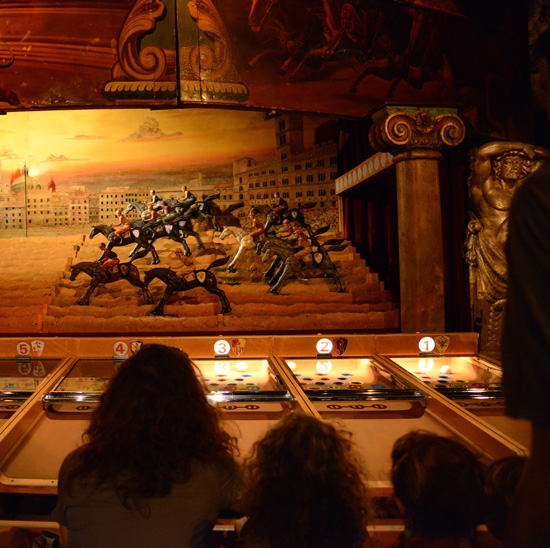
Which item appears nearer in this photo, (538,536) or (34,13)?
(538,536)

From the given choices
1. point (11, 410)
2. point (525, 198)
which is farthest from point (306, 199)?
point (525, 198)

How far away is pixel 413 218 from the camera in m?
4.68

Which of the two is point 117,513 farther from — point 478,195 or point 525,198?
point 478,195

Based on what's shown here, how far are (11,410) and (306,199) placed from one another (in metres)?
5.51

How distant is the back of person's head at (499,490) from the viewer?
3.46 ft

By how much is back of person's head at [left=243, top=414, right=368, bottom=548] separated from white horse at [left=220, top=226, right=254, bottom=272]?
5.52 metres

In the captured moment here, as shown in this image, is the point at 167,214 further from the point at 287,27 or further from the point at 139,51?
the point at 287,27

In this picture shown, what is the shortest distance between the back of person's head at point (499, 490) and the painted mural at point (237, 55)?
4186 mm

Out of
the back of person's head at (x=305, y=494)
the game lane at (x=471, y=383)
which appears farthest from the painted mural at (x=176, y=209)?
the back of person's head at (x=305, y=494)

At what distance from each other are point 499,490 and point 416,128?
163 inches

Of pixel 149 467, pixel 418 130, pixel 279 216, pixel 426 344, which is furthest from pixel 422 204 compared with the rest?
pixel 149 467

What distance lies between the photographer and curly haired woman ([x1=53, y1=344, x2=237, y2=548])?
1233 millimetres

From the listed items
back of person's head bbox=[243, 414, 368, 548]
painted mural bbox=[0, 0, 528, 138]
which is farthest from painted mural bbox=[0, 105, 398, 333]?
back of person's head bbox=[243, 414, 368, 548]

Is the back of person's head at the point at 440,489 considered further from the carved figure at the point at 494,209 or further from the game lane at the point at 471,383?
the carved figure at the point at 494,209
